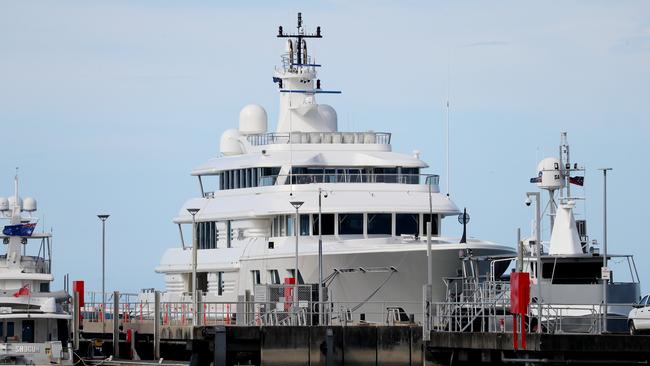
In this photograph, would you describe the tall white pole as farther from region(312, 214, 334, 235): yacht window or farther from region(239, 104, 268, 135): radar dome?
region(239, 104, 268, 135): radar dome

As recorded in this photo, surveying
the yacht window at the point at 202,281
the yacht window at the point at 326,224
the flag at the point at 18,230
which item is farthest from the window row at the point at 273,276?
the flag at the point at 18,230

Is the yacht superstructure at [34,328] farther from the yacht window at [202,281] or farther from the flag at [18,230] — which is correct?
the yacht window at [202,281]

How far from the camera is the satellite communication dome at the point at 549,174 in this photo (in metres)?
65.9

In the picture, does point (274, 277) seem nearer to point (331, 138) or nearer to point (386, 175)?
point (386, 175)

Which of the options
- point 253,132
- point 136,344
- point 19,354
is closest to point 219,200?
point 253,132

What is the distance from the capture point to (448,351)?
148 ft

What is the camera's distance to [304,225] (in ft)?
229

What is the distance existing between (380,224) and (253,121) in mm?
10734

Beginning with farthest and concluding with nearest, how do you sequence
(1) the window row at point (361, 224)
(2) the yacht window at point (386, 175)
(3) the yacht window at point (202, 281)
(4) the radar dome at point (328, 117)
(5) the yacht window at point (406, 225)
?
1. (4) the radar dome at point (328, 117)
2. (3) the yacht window at point (202, 281)
3. (2) the yacht window at point (386, 175)
4. (5) the yacht window at point (406, 225)
5. (1) the window row at point (361, 224)

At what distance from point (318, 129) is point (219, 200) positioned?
5238 mm

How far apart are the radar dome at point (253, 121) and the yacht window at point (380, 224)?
10042 mm

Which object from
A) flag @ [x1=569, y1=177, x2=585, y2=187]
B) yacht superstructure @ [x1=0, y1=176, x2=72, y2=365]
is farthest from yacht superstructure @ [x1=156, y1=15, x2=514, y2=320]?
yacht superstructure @ [x1=0, y1=176, x2=72, y2=365]

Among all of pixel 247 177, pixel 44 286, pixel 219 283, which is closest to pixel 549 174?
pixel 247 177

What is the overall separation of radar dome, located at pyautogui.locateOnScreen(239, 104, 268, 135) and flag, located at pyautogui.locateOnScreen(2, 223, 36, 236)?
41.0ft
